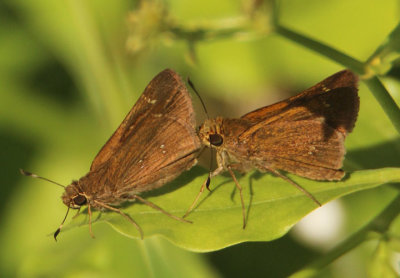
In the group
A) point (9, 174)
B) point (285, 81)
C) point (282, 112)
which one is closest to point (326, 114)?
point (282, 112)

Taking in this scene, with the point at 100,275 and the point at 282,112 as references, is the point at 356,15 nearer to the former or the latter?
the point at 282,112

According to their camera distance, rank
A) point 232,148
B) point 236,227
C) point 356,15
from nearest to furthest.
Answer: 1. point 236,227
2. point 232,148
3. point 356,15

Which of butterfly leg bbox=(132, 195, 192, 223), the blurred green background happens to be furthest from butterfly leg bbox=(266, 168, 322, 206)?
the blurred green background

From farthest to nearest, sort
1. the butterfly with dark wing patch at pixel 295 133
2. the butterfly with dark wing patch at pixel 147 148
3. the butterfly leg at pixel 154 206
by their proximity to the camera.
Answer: the butterfly with dark wing patch at pixel 147 148, the butterfly with dark wing patch at pixel 295 133, the butterfly leg at pixel 154 206

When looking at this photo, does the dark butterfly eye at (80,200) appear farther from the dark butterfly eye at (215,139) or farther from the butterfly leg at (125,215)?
the dark butterfly eye at (215,139)

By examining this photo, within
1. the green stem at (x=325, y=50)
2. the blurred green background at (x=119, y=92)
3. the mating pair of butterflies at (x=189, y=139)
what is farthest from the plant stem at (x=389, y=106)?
the blurred green background at (x=119, y=92)

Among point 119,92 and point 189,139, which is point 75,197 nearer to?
point 189,139

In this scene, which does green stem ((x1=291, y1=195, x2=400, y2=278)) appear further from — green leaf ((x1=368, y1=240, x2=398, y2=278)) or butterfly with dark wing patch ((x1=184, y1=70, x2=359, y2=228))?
butterfly with dark wing patch ((x1=184, y1=70, x2=359, y2=228))
